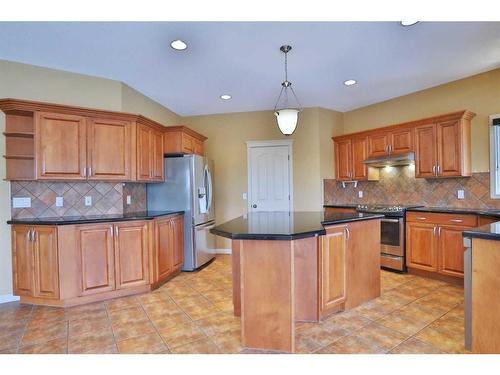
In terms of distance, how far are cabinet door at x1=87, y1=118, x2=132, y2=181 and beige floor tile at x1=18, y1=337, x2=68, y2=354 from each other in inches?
66.1

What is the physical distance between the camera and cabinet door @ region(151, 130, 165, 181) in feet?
12.1

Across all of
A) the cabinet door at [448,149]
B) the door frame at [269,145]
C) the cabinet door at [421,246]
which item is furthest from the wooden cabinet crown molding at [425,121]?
the cabinet door at [421,246]

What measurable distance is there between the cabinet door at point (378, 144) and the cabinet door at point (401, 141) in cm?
11

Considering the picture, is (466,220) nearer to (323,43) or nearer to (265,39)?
(323,43)

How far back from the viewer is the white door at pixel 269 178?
4.84 metres

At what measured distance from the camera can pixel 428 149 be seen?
12.1 ft

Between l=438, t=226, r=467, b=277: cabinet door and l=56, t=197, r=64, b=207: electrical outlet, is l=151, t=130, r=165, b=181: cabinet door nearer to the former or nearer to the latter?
l=56, t=197, r=64, b=207: electrical outlet

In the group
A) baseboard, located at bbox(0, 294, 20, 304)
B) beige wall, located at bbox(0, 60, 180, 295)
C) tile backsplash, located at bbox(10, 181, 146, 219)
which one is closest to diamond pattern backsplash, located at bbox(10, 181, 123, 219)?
tile backsplash, located at bbox(10, 181, 146, 219)

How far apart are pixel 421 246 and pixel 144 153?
384 centimetres

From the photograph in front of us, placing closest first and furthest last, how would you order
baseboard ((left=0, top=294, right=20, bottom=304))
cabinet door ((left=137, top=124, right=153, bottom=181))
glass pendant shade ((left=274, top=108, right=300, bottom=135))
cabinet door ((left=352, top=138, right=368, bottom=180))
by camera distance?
glass pendant shade ((left=274, top=108, right=300, bottom=135)) < baseboard ((left=0, top=294, right=20, bottom=304)) < cabinet door ((left=137, top=124, right=153, bottom=181)) < cabinet door ((left=352, top=138, right=368, bottom=180))

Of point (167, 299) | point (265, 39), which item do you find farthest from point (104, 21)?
point (167, 299)

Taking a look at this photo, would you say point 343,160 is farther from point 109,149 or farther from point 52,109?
point 52,109

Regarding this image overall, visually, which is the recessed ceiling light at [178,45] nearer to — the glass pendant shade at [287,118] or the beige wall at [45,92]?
the glass pendant shade at [287,118]

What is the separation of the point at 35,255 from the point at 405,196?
4961 millimetres
